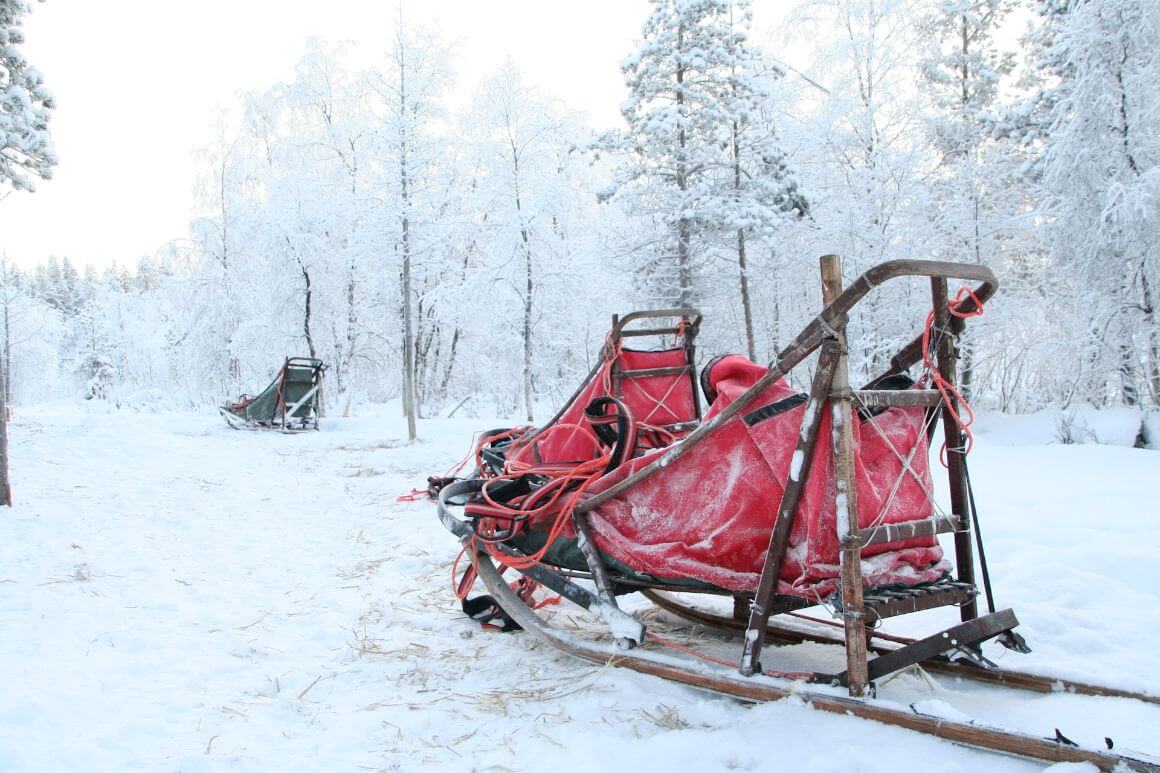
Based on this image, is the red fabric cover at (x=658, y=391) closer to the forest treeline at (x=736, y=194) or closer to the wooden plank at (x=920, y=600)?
the wooden plank at (x=920, y=600)

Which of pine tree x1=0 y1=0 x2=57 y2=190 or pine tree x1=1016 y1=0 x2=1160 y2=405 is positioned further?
pine tree x1=1016 y1=0 x2=1160 y2=405

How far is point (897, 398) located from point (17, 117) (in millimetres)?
9334

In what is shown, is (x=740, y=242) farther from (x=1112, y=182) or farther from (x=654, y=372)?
(x=654, y=372)

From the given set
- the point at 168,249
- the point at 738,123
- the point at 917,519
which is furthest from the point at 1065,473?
the point at 168,249

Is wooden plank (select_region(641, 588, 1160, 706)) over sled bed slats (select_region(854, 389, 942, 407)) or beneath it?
beneath

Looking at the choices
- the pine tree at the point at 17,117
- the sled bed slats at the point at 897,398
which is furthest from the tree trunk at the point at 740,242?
the sled bed slats at the point at 897,398

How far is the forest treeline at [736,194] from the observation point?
9.64 meters

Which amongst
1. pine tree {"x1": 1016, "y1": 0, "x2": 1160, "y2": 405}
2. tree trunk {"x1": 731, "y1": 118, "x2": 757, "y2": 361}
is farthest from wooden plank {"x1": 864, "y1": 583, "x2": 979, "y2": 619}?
tree trunk {"x1": 731, "y1": 118, "x2": 757, "y2": 361}

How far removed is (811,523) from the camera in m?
2.32

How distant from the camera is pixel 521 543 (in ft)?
11.5

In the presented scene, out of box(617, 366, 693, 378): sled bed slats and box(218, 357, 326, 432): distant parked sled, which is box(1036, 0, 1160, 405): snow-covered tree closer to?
box(617, 366, 693, 378): sled bed slats

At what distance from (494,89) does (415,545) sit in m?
14.9

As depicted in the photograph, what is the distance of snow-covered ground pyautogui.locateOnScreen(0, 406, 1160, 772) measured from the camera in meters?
2.21

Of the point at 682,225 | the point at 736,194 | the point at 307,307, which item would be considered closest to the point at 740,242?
the point at 736,194
